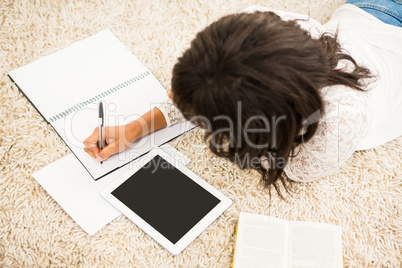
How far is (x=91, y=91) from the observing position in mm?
→ 976

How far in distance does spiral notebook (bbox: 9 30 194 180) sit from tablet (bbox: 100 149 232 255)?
2.3 inches

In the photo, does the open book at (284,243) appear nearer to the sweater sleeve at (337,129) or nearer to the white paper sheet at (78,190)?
the sweater sleeve at (337,129)

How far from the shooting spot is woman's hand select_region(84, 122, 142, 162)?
85 centimetres

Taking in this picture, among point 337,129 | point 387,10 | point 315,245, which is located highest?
point 387,10

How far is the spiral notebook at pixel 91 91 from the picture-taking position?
3.00 feet

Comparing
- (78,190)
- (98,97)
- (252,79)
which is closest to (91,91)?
(98,97)

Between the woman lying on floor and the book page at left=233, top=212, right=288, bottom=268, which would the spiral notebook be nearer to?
the woman lying on floor

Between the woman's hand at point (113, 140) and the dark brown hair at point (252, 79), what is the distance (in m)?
0.28

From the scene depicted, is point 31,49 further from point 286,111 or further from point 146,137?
point 286,111

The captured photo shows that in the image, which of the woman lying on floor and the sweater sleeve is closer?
the woman lying on floor

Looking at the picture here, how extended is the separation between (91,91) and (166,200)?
0.38 meters

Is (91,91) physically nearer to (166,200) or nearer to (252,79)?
(166,200)

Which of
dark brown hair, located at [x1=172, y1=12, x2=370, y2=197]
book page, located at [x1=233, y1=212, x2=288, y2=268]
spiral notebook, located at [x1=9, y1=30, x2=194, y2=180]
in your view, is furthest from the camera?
spiral notebook, located at [x1=9, y1=30, x2=194, y2=180]

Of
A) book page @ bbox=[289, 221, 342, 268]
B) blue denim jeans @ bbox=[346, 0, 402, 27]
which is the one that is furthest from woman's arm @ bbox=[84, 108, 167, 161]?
blue denim jeans @ bbox=[346, 0, 402, 27]
